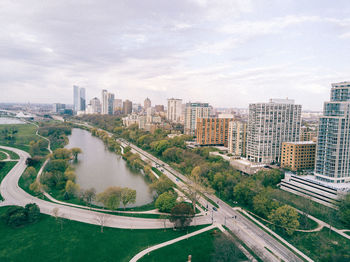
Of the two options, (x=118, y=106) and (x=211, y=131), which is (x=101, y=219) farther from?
(x=118, y=106)

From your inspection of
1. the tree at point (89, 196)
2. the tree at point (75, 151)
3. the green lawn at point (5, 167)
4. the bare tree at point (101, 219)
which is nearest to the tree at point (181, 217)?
the bare tree at point (101, 219)

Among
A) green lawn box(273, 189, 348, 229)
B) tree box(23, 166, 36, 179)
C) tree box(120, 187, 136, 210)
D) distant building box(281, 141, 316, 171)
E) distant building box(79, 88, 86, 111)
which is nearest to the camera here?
green lawn box(273, 189, 348, 229)

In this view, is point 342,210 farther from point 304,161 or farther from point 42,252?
point 42,252

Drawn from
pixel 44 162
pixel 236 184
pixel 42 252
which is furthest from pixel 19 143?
pixel 236 184

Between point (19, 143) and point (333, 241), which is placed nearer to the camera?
point (333, 241)

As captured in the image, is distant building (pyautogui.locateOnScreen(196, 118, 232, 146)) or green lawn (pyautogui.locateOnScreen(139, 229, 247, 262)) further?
distant building (pyautogui.locateOnScreen(196, 118, 232, 146))

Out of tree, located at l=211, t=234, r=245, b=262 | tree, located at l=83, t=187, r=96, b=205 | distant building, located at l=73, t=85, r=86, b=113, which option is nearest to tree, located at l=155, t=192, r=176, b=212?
tree, located at l=83, t=187, r=96, b=205

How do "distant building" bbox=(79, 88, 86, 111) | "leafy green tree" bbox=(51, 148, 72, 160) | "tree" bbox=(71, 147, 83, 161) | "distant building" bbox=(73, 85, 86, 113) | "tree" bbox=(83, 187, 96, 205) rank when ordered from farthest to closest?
"distant building" bbox=(73, 85, 86, 113), "distant building" bbox=(79, 88, 86, 111), "tree" bbox=(71, 147, 83, 161), "leafy green tree" bbox=(51, 148, 72, 160), "tree" bbox=(83, 187, 96, 205)

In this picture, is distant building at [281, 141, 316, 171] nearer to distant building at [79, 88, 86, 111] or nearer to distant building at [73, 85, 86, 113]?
distant building at [79, 88, 86, 111]

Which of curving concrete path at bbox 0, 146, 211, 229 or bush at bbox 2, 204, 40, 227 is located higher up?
bush at bbox 2, 204, 40, 227
